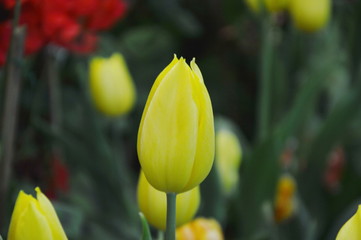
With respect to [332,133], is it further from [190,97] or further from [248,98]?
[190,97]

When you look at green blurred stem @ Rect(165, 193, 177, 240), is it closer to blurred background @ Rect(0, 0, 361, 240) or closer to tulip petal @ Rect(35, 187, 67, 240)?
tulip petal @ Rect(35, 187, 67, 240)

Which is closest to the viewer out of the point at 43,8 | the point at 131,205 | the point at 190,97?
the point at 190,97

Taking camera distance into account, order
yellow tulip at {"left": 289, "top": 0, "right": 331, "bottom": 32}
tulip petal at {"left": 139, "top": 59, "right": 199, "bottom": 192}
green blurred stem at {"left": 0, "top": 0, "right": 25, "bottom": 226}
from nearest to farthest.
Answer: tulip petal at {"left": 139, "top": 59, "right": 199, "bottom": 192}, green blurred stem at {"left": 0, "top": 0, "right": 25, "bottom": 226}, yellow tulip at {"left": 289, "top": 0, "right": 331, "bottom": 32}

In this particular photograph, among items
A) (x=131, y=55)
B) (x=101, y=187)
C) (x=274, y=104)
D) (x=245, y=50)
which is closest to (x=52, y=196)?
(x=101, y=187)

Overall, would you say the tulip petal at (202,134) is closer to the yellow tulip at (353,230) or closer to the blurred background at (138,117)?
the yellow tulip at (353,230)

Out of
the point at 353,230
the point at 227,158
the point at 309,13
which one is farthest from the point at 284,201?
the point at 353,230

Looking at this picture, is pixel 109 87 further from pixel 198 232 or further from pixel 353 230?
pixel 353 230

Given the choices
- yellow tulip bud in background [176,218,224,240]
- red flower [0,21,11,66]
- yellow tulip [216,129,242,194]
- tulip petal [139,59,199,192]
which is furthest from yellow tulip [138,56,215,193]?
yellow tulip [216,129,242,194]

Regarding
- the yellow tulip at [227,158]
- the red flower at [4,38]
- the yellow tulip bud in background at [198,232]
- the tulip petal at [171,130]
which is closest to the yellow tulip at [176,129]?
the tulip petal at [171,130]
